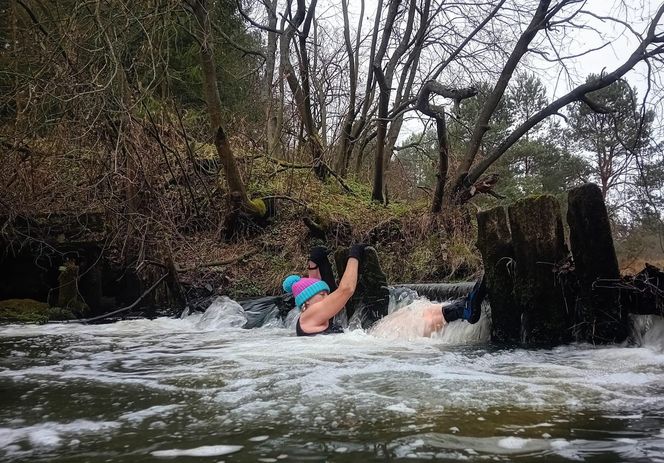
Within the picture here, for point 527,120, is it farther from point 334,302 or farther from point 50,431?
point 50,431

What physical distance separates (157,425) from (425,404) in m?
1.50

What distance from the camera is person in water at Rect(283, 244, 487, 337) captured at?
622 centimetres

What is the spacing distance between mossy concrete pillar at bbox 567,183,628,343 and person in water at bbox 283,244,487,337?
1084 millimetres

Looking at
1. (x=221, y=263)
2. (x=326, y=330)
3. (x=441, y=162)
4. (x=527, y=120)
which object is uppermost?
(x=527, y=120)

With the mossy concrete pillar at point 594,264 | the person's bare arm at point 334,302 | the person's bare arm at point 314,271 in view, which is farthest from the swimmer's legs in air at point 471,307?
the person's bare arm at point 314,271

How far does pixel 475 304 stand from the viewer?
6219mm

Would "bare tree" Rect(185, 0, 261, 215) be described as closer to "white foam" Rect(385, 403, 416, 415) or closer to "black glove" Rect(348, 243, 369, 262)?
"black glove" Rect(348, 243, 369, 262)

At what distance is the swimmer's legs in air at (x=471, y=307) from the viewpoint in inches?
241

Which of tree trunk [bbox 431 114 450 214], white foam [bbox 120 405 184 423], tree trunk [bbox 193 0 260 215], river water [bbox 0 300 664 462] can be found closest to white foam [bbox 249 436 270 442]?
river water [bbox 0 300 664 462]

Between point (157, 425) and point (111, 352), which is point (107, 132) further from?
point (157, 425)

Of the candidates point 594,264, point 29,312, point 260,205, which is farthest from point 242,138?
point 594,264

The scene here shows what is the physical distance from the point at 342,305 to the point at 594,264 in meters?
2.71

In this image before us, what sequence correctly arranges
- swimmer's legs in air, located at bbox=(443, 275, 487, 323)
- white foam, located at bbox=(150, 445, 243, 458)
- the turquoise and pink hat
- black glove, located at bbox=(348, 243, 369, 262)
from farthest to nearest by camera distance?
black glove, located at bbox=(348, 243, 369, 262), the turquoise and pink hat, swimmer's legs in air, located at bbox=(443, 275, 487, 323), white foam, located at bbox=(150, 445, 243, 458)

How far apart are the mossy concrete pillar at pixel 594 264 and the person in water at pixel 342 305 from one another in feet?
3.56
